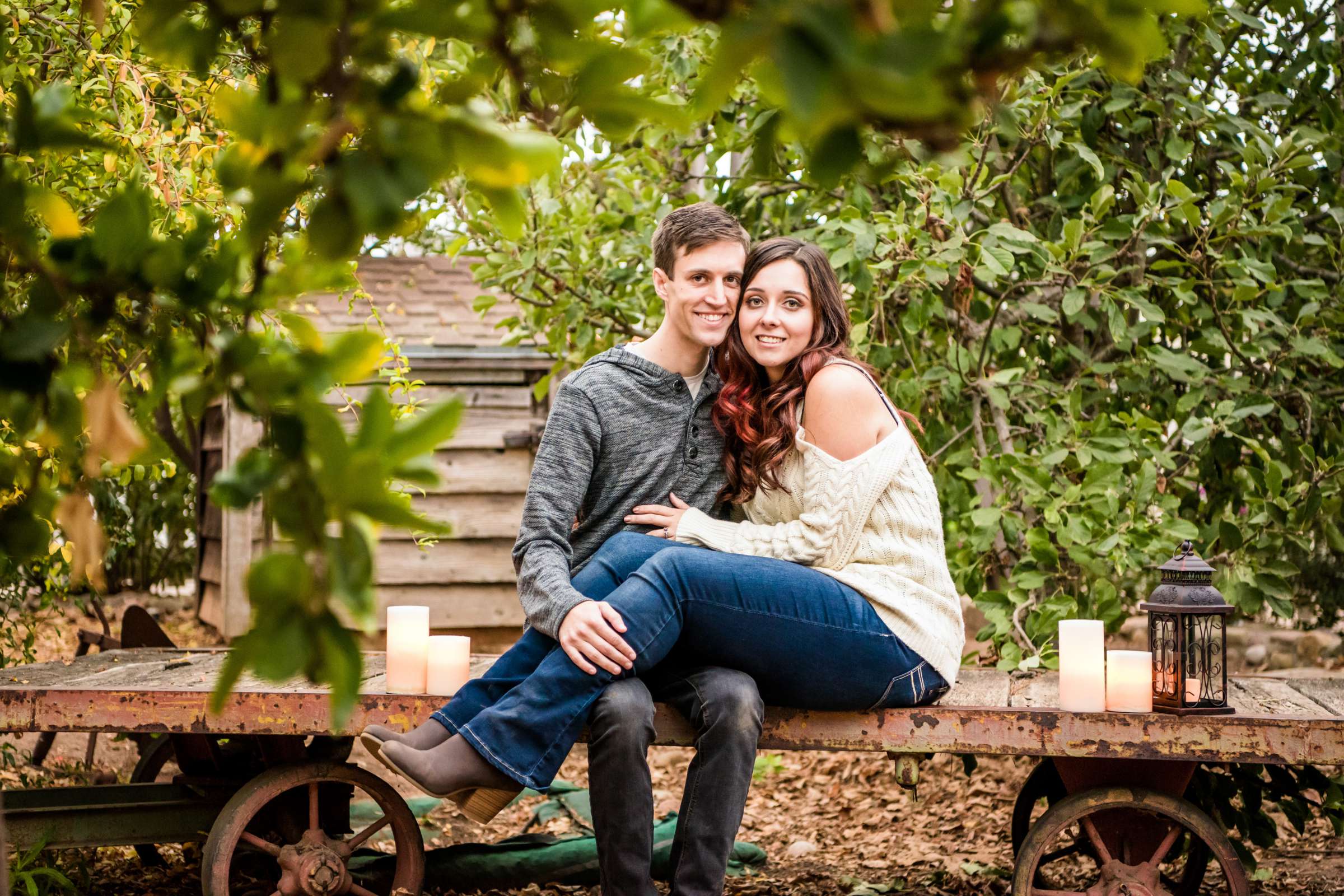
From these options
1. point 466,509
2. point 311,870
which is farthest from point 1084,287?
point 466,509

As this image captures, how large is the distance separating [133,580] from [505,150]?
325 inches

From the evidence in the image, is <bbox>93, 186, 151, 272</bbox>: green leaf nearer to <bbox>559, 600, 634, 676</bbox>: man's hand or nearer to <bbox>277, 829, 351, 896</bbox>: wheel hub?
<bbox>559, 600, 634, 676</bbox>: man's hand

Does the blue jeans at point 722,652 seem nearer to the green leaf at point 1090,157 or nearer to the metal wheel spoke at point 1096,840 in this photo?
the metal wheel spoke at point 1096,840

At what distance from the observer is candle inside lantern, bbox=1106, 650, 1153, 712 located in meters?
2.34

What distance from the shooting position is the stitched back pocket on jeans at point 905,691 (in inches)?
92.6

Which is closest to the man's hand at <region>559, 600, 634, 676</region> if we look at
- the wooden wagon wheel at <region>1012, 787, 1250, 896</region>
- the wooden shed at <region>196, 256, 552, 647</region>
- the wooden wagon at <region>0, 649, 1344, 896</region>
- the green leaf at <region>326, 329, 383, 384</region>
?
the wooden wagon at <region>0, 649, 1344, 896</region>

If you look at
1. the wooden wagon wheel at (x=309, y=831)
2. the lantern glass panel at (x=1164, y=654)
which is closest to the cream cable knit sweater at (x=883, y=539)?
the lantern glass panel at (x=1164, y=654)

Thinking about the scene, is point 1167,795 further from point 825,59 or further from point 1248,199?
point 825,59

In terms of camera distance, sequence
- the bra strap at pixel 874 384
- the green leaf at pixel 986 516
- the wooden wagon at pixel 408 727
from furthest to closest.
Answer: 1. the green leaf at pixel 986 516
2. the bra strap at pixel 874 384
3. the wooden wagon at pixel 408 727

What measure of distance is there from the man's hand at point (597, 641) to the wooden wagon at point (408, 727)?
0.65 feet

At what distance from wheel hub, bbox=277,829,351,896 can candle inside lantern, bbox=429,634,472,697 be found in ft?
1.43

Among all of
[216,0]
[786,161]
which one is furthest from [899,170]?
[216,0]

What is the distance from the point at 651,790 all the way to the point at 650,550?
485 millimetres

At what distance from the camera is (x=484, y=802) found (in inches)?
90.1
